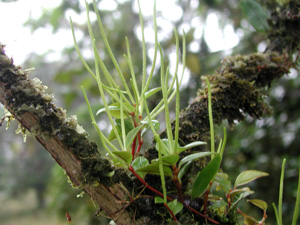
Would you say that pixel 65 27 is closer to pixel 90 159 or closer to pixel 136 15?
pixel 136 15

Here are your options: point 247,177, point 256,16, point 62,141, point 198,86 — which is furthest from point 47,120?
point 198,86

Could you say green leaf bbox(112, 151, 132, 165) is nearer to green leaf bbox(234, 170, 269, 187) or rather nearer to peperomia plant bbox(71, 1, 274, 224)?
peperomia plant bbox(71, 1, 274, 224)

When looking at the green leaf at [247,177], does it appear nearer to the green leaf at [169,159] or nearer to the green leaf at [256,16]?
the green leaf at [169,159]

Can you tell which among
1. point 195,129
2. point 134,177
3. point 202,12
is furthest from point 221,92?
point 202,12

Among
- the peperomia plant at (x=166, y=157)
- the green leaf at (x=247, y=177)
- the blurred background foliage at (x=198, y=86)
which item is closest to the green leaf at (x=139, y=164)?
the peperomia plant at (x=166, y=157)

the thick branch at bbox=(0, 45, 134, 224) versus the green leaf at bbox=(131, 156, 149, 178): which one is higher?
the thick branch at bbox=(0, 45, 134, 224)

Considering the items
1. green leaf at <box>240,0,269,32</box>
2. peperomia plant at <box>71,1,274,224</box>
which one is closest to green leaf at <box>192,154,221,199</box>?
peperomia plant at <box>71,1,274,224</box>
